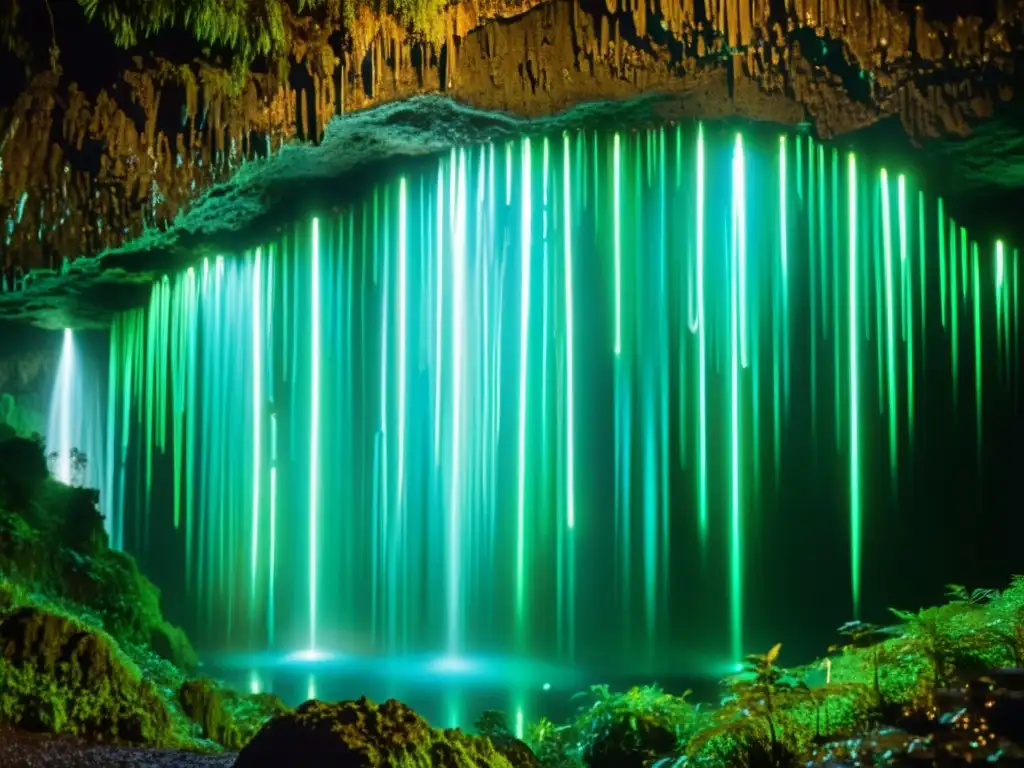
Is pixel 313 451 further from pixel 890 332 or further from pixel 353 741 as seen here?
pixel 353 741

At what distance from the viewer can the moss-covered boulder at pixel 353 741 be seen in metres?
4.20

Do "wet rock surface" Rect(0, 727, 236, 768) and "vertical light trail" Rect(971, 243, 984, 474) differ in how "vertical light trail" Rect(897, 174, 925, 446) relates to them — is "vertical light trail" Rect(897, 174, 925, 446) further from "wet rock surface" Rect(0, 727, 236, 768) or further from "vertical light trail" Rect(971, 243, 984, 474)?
"wet rock surface" Rect(0, 727, 236, 768)

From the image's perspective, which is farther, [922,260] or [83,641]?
[922,260]

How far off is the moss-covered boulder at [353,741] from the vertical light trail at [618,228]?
925cm

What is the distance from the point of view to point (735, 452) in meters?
14.2

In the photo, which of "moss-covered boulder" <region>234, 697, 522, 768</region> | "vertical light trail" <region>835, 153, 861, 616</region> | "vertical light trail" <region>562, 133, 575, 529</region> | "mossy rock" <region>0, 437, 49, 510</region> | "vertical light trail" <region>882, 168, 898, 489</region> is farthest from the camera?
"vertical light trail" <region>562, 133, 575, 529</region>

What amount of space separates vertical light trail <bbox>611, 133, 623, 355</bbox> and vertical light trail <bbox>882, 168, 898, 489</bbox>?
3.68m

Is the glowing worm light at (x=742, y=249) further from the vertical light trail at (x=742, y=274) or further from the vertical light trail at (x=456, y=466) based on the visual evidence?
the vertical light trail at (x=456, y=466)

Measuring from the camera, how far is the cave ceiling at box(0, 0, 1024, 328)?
852 centimetres

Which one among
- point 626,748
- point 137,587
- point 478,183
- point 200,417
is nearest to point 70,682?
point 626,748

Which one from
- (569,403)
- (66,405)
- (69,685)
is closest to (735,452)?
(569,403)

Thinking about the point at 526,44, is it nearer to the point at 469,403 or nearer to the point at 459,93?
the point at 459,93

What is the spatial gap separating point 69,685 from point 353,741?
2.66m

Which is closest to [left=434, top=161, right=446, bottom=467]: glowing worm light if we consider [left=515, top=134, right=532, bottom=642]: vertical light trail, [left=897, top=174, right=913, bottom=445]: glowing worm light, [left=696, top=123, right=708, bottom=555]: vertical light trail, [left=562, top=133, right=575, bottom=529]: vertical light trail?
[left=515, top=134, right=532, bottom=642]: vertical light trail
